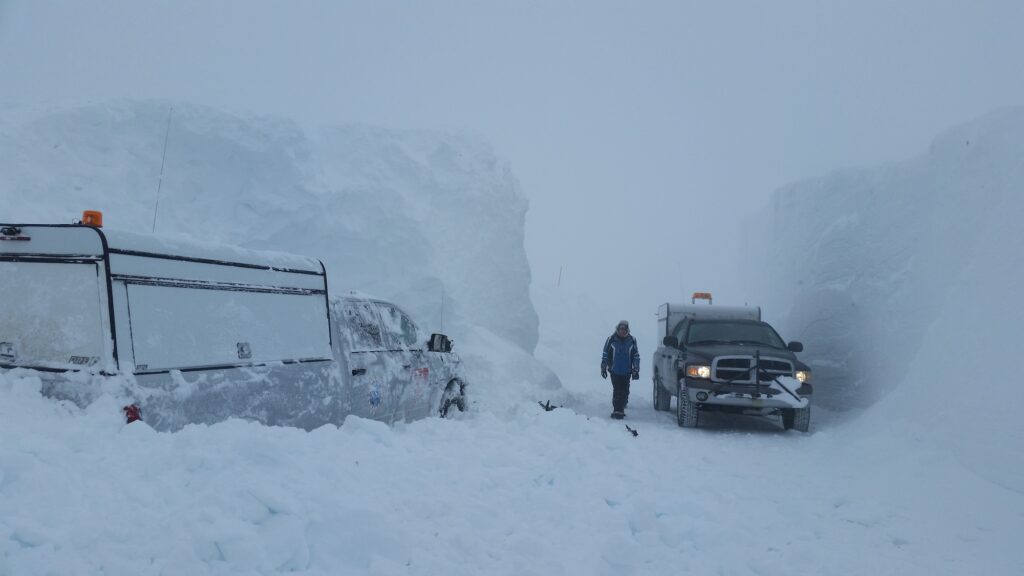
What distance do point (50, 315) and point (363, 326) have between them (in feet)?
11.0

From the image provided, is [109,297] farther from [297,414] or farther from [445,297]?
[445,297]

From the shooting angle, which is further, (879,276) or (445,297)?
(445,297)

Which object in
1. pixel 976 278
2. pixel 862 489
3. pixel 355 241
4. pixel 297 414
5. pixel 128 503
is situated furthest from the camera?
pixel 355 241

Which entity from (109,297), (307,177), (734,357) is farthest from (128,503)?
(307,177)

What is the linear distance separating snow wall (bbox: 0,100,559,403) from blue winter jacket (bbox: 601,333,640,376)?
166 inches

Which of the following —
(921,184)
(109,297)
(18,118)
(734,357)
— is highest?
(18,118)

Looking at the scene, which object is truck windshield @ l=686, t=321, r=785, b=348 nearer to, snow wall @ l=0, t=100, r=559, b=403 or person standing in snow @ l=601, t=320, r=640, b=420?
person standing in snow @ l=601, t=320, r=640, b=420

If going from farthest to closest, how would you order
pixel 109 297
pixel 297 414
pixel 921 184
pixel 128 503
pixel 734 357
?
pixel 921 184 → pixel 734 357 → pixel 297 414 → pixel 109 297 → pixel 128 503

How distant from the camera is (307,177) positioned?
18203 mm

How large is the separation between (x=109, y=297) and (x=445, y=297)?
43.8 ft

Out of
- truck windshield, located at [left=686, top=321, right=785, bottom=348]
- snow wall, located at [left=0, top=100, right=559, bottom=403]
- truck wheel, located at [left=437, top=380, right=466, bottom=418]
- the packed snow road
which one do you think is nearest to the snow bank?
snow wall, located at [left=0, top=100, right=559, bottom=403]

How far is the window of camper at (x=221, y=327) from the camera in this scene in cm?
516

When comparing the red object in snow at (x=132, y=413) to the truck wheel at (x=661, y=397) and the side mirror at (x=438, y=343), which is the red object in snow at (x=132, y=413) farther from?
the truck wheel at (x=661, y=397)

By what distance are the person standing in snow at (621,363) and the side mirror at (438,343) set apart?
3.81m
